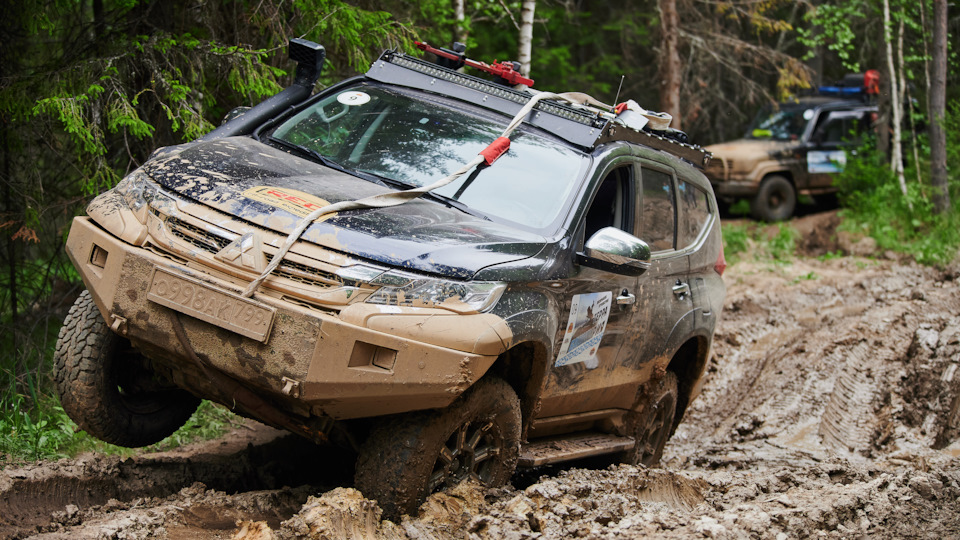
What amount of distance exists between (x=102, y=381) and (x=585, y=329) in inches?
90.6

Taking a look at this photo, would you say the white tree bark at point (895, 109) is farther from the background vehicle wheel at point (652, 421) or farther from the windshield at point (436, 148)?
the windshield at point (436, 148)

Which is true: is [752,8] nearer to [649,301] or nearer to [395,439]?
[649,301]

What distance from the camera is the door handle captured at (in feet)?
19.1

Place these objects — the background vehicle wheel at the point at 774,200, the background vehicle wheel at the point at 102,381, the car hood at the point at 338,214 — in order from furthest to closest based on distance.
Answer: the background vehicle wheel at the point at 774,200 < the background vehicle wheel at the point at 102,381 < the car hood at the point at 338,214

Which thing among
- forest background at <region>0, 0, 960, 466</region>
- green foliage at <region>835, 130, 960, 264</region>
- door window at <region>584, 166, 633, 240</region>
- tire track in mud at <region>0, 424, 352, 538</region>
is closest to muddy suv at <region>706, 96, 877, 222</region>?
green foliage at <region>835, 130, 960, 264</region>

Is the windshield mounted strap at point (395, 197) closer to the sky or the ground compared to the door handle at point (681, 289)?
closer to the sky

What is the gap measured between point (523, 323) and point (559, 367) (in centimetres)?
→ 76

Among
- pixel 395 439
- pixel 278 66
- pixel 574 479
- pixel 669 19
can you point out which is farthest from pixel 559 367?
pixel 669 19


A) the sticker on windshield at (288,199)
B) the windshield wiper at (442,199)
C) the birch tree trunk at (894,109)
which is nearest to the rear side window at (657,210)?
the windshield wiper at (442,199)

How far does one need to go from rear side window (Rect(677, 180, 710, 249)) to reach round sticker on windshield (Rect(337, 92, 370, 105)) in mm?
1968

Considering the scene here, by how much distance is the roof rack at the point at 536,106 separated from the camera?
5156 mm

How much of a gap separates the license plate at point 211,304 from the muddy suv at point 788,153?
45.2ft

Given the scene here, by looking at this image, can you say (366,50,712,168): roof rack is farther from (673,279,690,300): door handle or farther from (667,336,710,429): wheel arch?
(667,336,710,429): wheel arch

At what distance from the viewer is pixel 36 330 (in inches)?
286
